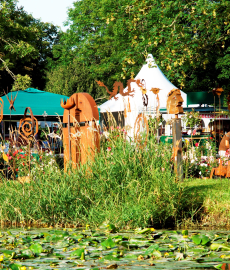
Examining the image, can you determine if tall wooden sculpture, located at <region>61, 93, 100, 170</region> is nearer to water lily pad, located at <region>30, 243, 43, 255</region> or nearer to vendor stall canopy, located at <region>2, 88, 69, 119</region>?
water lily pad, located at <region>30, 243, 43, 255</region>

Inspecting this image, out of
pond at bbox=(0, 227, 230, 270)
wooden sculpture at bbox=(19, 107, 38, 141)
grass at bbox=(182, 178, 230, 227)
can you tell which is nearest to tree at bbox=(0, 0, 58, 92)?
wooden sculpture at bbox=(19, 107, 38, 141)

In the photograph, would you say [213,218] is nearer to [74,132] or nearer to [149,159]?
[149,159]

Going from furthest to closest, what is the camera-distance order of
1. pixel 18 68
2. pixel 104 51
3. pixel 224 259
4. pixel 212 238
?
pixel 104 51
pixel 18 68
pixel 212 238
pixel 224 259

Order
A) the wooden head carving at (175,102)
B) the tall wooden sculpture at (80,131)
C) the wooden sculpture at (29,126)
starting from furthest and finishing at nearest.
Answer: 1. the wooden head carving at (175,102)
2. the wooden sculpture at (29,126)
3. the tall wooden sculpture at (80,131)

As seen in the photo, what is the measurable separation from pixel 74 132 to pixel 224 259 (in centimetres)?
327

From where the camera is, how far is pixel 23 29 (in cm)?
1797

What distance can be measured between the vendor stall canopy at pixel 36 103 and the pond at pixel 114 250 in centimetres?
653

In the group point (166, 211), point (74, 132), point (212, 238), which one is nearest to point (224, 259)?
point (212, 238)

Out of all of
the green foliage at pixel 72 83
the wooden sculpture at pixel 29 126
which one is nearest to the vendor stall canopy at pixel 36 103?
the wooden sculpture at pixel 29 126

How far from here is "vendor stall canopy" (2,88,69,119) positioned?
10.5 metres

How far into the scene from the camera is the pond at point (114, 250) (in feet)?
10.2

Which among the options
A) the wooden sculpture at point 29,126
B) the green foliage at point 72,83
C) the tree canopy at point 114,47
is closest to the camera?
the wooden sculpture at point 29,126

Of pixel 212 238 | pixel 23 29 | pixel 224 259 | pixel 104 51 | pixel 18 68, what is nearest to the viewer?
pixel 224 259

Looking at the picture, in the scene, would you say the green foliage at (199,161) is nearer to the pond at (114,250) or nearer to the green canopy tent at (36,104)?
the pond at (114,250)
